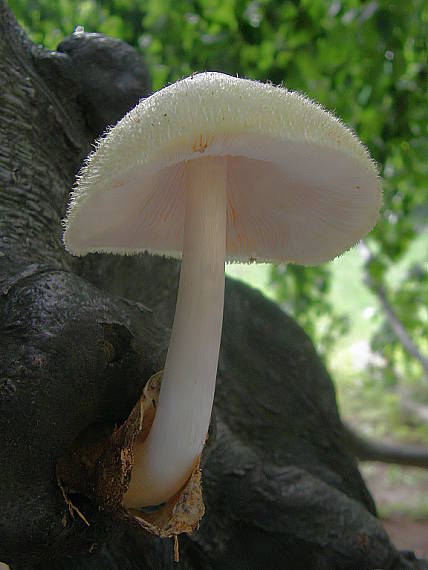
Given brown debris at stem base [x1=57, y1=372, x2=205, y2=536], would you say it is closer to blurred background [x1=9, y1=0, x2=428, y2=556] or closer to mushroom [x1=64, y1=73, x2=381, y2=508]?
mushroom [x1=64, y1=73, x2=381, y2=508]

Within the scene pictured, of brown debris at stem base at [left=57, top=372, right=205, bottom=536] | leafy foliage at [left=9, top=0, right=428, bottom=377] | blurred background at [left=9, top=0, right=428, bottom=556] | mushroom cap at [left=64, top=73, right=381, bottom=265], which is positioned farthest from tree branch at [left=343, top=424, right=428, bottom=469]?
brown debris at stem base at [left=57, top=372, right=205, bottom=536]

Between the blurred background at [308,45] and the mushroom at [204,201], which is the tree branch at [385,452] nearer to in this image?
the blurred background at [308,45]

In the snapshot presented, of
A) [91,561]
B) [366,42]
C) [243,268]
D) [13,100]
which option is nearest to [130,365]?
[91,561]

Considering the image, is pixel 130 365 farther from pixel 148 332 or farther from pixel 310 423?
pixel 310 423

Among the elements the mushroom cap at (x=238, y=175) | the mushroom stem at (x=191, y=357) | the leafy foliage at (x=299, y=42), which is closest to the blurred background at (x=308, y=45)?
the leafy foliage at (x=299, y=42)

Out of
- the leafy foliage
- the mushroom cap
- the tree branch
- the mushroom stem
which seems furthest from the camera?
the tree branch
